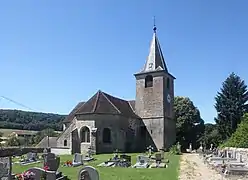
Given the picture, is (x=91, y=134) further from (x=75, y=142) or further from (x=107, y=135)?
(x=75, y=142)

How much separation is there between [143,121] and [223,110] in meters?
13.0

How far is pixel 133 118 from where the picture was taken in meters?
44.5

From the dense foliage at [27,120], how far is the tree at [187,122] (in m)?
49.0

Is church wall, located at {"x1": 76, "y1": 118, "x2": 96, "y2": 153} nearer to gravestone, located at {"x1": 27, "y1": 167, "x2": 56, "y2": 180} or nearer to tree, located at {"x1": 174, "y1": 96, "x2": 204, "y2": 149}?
tree, located at {"x1": 174, "y1": 96, "x2": 204, "y2": 149}

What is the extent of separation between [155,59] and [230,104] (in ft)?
44.8

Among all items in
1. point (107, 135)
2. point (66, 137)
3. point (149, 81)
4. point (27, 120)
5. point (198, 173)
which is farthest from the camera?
point (27, 120)

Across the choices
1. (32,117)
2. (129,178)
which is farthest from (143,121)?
(32,117)

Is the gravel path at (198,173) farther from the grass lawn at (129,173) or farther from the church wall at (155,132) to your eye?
the church wall at (155,132)

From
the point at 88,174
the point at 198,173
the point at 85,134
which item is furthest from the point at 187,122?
the point at 88,174

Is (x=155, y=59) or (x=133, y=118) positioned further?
(x=155, y=59)

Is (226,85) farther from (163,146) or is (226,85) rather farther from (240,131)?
(240,131)

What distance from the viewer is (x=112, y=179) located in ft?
50.4

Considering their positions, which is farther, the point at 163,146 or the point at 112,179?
the point at 163,146

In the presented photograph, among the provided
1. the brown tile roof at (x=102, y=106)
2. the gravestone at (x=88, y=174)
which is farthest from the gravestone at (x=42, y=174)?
the brown tile roof at (x=102, y=106)
